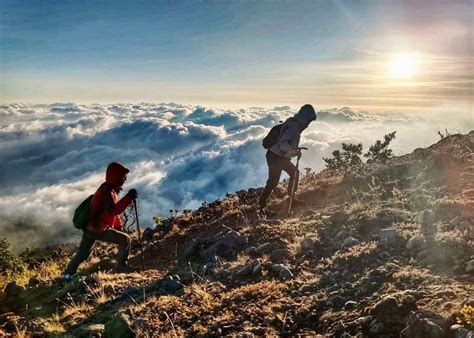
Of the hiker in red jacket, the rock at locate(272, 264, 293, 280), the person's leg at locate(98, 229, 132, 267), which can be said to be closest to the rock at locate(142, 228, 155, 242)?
the person's leg at locate(98, 229, 132, 267)

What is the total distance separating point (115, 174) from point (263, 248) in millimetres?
3169

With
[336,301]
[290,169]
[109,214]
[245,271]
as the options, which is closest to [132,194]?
[109,214]

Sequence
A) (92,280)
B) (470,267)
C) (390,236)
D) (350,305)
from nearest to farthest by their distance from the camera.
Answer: (350,305) < (470,267) < (390,236) < (92,280)

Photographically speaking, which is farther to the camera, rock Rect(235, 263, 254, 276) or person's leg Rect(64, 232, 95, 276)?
person's leg Rect(64, 232, 95, 276)

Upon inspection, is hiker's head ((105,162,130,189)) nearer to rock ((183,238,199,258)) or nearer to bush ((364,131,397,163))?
rock ((183,238,199,258))

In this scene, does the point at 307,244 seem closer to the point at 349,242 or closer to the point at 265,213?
the point at 349,242

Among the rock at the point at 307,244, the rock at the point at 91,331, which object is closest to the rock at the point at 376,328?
the rock at the point at 91,331

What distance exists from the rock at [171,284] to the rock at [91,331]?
1.52 m

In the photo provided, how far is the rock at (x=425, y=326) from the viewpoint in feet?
12.6

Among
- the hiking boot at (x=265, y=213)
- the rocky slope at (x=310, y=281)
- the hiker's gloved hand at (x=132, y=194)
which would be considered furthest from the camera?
the hiking boot at (x=265, y=213)

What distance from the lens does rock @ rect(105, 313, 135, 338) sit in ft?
17.3

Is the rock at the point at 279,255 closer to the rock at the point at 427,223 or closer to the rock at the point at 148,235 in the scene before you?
the rock at the point at 427,223

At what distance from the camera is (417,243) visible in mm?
6309

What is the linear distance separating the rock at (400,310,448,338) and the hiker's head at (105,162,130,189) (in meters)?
6.19
